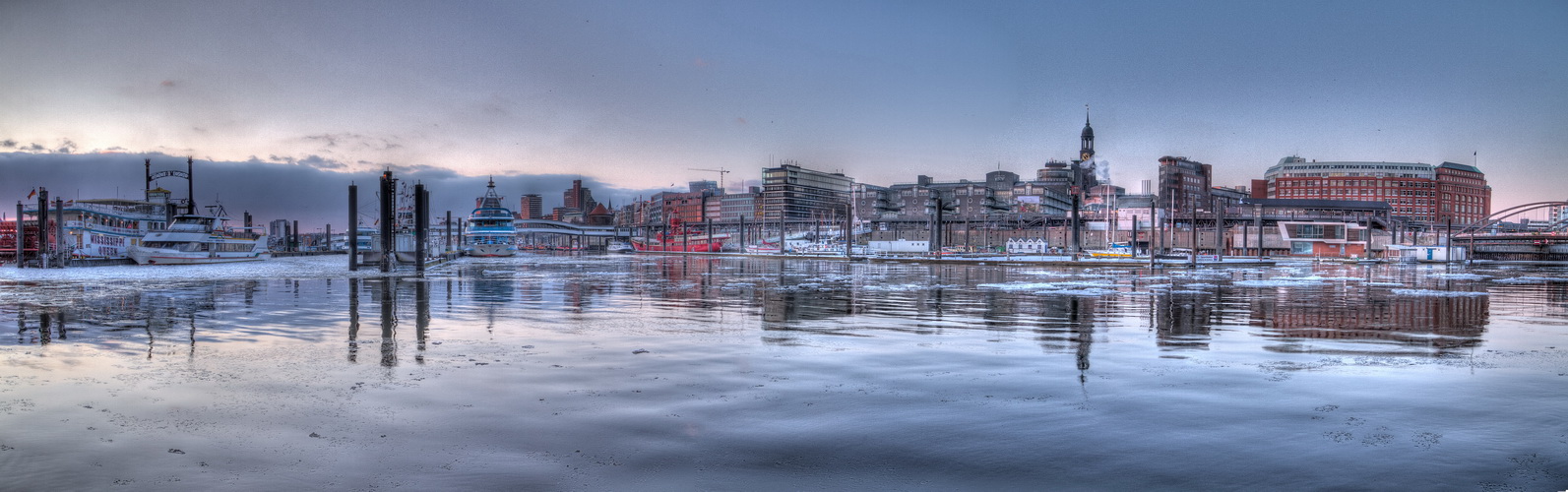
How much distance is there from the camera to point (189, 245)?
228 feet

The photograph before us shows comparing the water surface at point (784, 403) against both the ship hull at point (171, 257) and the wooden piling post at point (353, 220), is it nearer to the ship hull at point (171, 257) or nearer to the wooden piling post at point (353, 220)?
the wooden piling post at point (353, 220)

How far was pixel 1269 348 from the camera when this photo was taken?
1221 cm

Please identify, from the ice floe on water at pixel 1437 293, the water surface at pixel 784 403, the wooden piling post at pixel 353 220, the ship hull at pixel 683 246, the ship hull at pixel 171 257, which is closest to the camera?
the water surface at pixel 784 403

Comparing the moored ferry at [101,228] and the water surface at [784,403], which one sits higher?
the moored ferry at [101,228]

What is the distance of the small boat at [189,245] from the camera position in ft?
211

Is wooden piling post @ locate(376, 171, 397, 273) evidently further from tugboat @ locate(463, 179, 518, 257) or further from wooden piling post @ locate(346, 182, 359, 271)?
tugboat @ locate(463, 179, 518, 257)

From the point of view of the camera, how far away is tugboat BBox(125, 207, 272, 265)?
6440cm

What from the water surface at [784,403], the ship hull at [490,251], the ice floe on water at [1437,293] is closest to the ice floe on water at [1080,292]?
the water surface at [784,403]

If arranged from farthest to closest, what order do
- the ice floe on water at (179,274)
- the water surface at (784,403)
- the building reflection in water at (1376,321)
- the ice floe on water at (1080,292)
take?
the ice floe on water at (179,274) < the ice floe on water at (1080,292) < the building reflection in water at (1376,321) < the water surface at (784,403)

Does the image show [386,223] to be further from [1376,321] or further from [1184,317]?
[1376,321]

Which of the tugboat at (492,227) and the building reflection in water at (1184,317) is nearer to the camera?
the building reflection in water at (1184,317)

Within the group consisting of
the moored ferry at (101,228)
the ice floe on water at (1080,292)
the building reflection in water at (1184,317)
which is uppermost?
the moored ferry at (101,228)

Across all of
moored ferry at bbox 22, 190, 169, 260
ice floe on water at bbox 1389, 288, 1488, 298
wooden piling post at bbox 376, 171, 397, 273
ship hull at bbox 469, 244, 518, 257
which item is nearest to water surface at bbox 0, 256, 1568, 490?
ice floe on water at bbox 1389, 288, 1488, 298

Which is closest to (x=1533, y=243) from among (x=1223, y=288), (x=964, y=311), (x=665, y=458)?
(x=1223, y=288)
